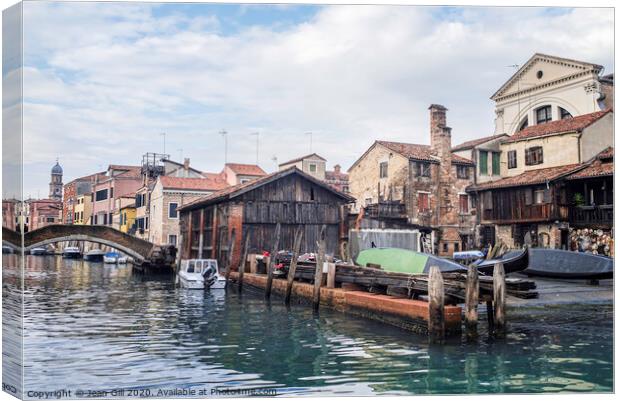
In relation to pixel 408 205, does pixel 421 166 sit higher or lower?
higher

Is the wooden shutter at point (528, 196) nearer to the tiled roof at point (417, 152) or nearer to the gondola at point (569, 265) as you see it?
the gondola at point (569, 265)

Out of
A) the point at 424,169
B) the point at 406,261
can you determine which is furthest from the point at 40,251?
the point at 406,261

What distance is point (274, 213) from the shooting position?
74.2 feet

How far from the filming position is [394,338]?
9.96 meters

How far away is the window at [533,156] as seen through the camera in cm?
2452

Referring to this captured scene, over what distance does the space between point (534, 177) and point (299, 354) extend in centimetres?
1755

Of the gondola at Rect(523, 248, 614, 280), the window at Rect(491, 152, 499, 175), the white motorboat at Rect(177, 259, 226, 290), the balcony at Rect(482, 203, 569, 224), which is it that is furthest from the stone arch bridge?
the gondola at Rect(523, 248, 614, 280)

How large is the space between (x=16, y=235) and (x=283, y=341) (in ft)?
16.0

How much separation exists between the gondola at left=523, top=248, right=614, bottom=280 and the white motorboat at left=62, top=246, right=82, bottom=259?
35.0 metres

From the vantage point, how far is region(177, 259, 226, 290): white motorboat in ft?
64.3

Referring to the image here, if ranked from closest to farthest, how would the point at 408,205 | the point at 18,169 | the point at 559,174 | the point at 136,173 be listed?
the point at 18,169, the point at 559,174, the point at 408,205, the point at 136,173

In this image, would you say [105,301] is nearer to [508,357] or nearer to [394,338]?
[394,338]

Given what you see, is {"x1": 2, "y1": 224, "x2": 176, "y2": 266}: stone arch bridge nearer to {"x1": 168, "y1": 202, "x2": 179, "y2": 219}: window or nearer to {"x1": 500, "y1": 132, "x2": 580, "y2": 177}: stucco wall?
{"x1": 168, "y1": 202, "x2": 179, "y2": 219}: window

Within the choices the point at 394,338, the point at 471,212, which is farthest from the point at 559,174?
the point at 394,338
